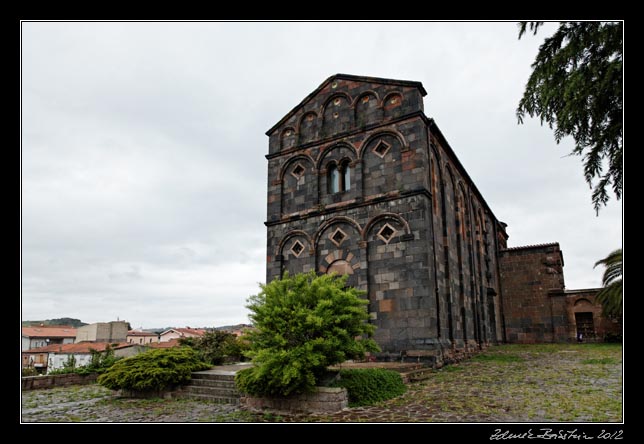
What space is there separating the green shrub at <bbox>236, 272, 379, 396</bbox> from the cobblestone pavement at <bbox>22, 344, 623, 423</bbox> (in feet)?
2.32

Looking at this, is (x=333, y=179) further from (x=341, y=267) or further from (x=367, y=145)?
(x=341, y=267)

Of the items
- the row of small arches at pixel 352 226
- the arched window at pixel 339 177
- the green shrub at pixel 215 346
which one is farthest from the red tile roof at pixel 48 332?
the arched window at pixel 339 177

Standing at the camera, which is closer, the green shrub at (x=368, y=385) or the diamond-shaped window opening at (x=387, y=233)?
the green shrub at (x=368, y=385)

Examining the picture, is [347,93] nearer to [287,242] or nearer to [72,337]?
[287,242]

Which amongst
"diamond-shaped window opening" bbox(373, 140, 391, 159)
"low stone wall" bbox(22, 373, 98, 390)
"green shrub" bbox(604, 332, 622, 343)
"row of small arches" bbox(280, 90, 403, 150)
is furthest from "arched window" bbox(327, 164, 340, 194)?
"green shrub" bbox(604, 332, 622, 343)

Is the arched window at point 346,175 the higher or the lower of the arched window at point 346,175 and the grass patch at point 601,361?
the higher

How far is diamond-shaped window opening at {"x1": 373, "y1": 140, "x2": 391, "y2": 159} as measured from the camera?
61.5 ft

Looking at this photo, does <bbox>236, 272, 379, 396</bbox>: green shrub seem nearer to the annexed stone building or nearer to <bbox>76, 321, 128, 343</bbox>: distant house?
the annexed stone building

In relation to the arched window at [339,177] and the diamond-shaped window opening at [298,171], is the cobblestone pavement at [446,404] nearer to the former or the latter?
the arched window at [339,177]

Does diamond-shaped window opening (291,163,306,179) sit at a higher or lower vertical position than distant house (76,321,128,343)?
higher

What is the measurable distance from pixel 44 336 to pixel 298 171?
181 feet

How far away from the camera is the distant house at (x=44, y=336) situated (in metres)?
56.2

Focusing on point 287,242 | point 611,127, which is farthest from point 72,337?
point 611,127

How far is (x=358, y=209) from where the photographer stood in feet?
61.2
